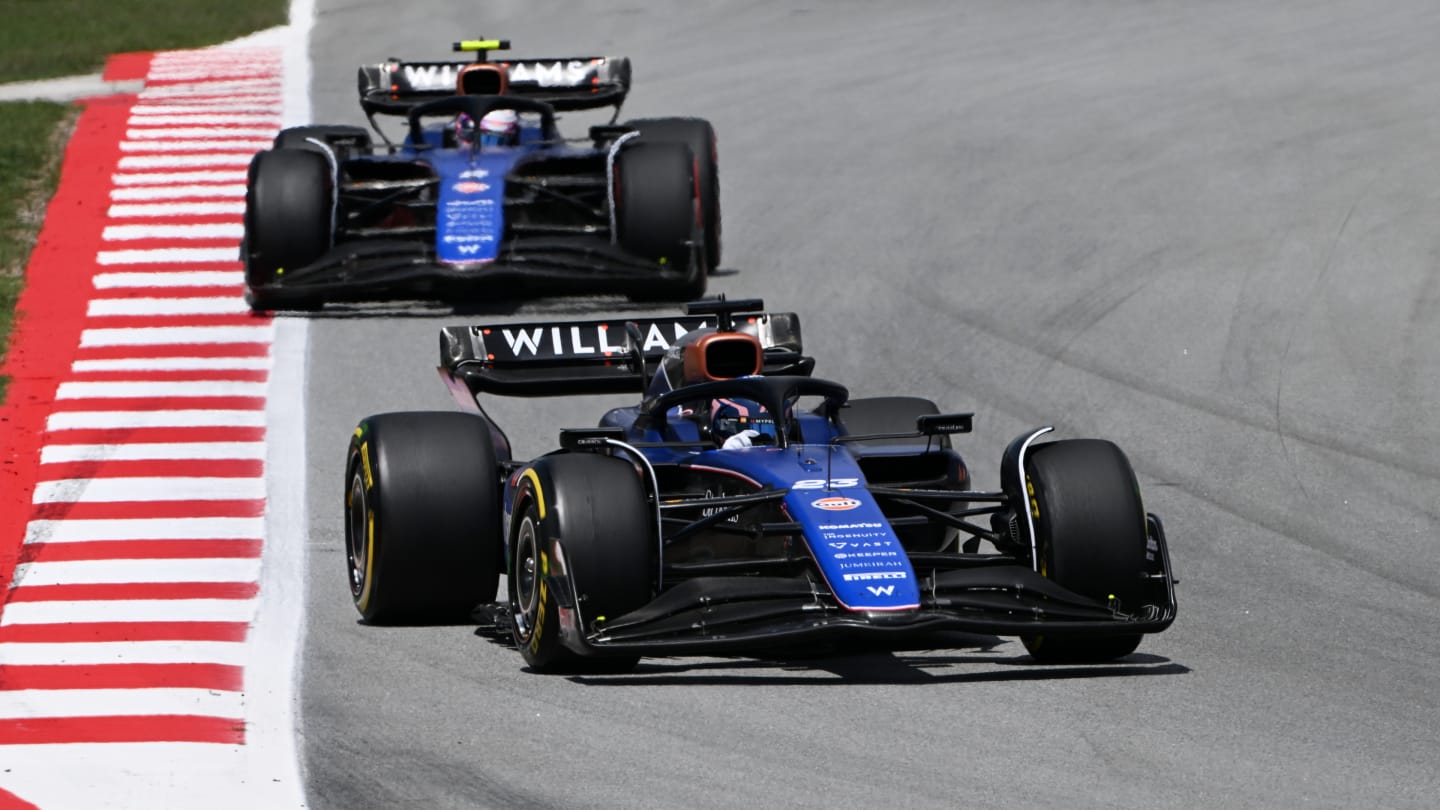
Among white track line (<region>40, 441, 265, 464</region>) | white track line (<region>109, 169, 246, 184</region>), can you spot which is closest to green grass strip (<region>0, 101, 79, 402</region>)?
white track line (<region>109, 169, 246, 184</region>)

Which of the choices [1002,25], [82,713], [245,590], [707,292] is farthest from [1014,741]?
[1002,25]

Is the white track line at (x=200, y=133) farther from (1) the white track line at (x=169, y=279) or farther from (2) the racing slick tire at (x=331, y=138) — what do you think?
(1) the white track line at (x=169, y=279)

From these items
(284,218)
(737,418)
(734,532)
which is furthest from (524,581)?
(284,218)

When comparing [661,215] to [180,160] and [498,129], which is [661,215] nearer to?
[498,129]

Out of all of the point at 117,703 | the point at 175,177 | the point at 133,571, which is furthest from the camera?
the point at 175,177

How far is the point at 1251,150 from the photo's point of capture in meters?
20.9

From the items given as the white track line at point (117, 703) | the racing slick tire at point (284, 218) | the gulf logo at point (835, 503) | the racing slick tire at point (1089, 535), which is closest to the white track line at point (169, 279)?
the racing slick tire at point (284, 218)

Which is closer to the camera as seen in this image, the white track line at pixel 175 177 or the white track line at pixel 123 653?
the white track line at pixel 123 653

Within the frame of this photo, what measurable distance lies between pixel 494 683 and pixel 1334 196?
1189cm

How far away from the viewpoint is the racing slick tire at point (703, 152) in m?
18.1

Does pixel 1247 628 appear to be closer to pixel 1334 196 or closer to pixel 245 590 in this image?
pixel 245 590

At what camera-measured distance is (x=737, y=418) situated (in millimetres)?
10453

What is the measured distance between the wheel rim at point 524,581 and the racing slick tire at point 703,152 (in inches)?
333

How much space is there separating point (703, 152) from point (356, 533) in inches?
326
